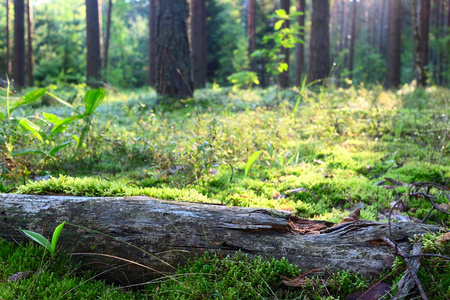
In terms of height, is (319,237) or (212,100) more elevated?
(212,100)

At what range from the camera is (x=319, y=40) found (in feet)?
34.0

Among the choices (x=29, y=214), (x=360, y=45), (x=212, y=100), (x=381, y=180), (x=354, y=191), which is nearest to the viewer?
(x=29, y=214)

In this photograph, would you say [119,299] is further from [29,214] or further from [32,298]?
[29,214]

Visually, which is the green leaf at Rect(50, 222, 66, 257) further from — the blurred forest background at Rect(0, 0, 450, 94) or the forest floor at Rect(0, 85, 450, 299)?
the blurred forest background at Rect(0, 0, 450, 94)

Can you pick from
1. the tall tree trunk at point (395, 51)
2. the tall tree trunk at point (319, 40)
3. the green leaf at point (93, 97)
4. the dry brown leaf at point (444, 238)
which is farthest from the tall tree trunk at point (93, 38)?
the dry brown leaf at point (444, 238)

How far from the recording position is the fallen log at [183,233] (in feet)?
6.68

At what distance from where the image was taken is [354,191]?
3475 mm

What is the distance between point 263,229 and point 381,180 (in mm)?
2305

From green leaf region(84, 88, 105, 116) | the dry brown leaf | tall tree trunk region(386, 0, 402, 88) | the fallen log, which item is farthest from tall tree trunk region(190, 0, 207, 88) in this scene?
the dry brown leaf

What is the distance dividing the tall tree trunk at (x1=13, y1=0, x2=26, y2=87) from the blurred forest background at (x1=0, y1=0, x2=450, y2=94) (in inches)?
1.6

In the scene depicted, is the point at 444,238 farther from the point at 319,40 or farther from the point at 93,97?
the point at 319,40

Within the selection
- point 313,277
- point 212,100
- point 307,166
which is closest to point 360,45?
point 212,100

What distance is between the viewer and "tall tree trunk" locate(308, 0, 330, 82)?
10336 millimetres

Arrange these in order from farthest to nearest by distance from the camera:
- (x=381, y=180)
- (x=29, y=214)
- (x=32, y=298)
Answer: (x=381, y=180) < (x=29, y=214) < (x=32, y=298)
